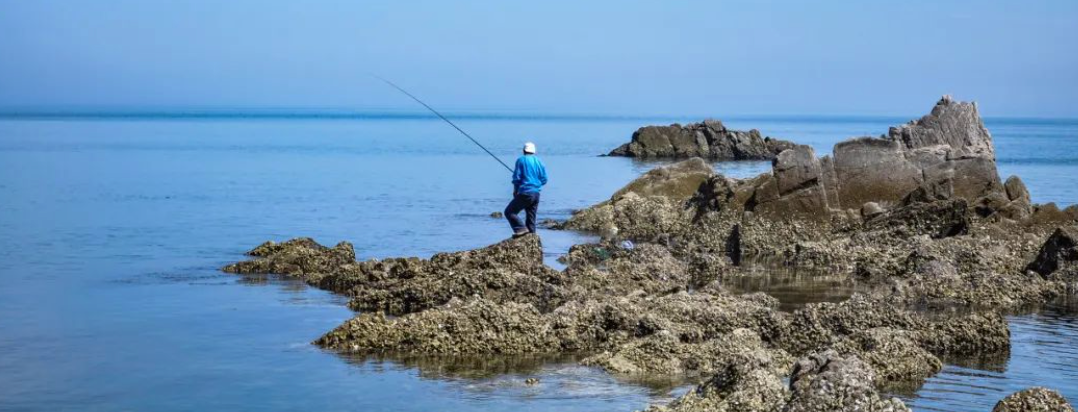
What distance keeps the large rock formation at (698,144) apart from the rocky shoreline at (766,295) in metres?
48.1

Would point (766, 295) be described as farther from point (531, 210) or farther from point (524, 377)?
point (531, 210)

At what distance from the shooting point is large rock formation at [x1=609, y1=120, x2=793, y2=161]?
7812 centimetres

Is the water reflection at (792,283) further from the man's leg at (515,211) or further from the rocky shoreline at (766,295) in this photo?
the man's leg at (515,211)

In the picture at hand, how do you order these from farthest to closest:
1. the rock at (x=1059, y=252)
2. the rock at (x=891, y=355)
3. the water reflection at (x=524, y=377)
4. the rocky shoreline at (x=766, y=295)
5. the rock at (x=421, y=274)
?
the rock at (x=1059, y=252) → the rock at (x=421, y=274) → the rocky shoreline at (x=766, y=295) → the rock at (x=891, y=355) → the water reflection at (x=524, y=377)

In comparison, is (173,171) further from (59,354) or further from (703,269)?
(59,354)

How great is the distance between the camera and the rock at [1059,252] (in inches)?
730

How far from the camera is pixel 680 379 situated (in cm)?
1179

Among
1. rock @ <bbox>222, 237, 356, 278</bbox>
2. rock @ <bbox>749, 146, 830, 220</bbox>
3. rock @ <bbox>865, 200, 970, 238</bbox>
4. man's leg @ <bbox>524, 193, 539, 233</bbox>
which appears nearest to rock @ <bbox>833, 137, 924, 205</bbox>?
rock @ <bbox>749, 146, 830, 220</bbox>

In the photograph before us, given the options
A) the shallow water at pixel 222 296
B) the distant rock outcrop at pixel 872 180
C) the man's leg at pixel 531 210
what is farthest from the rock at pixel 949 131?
the man's leg at pixel 531 210

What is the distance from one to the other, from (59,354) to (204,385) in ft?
7.75

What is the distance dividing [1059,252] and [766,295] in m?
5.67

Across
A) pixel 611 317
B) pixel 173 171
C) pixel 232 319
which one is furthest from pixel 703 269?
pixel 173 171

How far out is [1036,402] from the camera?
368 inches

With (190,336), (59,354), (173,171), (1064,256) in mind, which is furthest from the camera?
(173,171)
